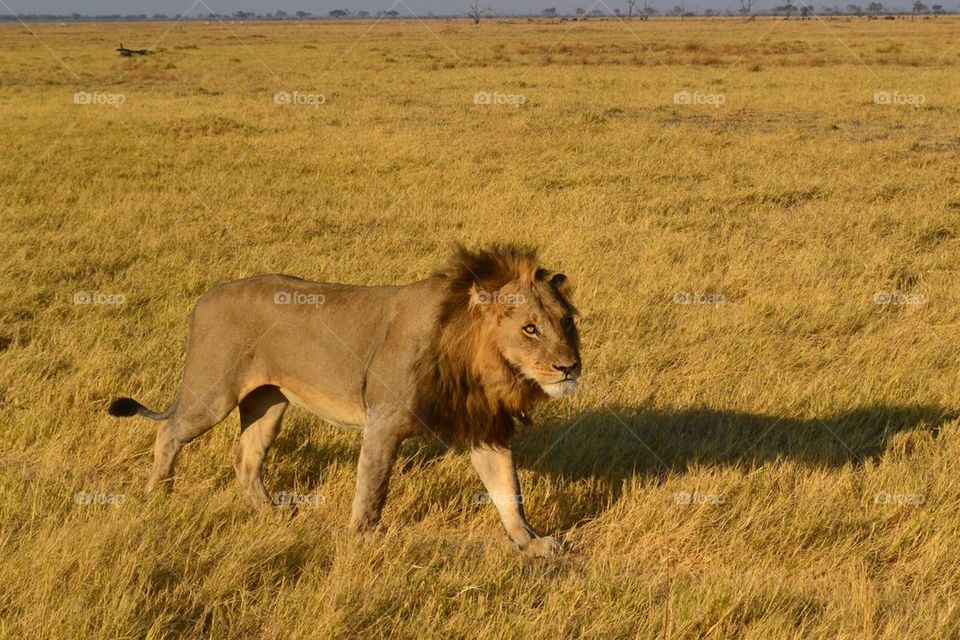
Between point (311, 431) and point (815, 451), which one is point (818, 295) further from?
point (311, 431)

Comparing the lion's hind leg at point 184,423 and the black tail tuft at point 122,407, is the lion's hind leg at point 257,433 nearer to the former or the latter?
the lion's hind leg at point 184,423

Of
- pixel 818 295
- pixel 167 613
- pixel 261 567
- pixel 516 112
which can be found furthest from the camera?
pixel 516 112

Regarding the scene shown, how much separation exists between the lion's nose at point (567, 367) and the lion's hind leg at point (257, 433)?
1846 millimetres

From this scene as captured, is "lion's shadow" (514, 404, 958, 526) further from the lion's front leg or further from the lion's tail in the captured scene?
the lion's tail

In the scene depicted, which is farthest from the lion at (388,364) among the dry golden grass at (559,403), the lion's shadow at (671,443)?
the lion's shadow at (671,443)

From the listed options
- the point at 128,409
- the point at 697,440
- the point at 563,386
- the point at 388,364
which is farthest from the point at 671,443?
the point at 128,409

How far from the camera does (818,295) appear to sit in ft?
30.6

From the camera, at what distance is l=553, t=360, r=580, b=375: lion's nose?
4219mm

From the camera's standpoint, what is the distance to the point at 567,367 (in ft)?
13.9

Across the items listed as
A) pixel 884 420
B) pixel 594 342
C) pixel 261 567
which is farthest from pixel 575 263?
pixel 261 567

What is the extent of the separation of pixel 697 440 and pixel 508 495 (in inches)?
73.4

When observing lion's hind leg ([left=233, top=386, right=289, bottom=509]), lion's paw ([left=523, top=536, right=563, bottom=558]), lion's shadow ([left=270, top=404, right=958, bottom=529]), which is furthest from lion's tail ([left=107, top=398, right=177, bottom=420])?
lion's paw ([left=523, top=536, right=563, bottom=558])

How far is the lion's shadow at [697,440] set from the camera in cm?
591

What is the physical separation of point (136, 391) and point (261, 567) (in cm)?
319
